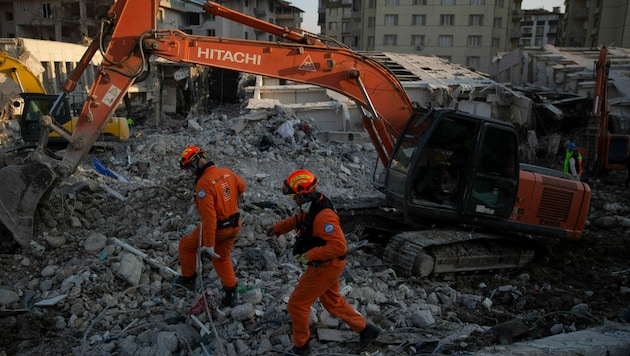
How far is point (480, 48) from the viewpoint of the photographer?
4425 centimetres

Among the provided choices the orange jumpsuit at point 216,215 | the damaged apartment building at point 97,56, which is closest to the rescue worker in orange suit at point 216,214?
the orange jumpsuit at point 216,215

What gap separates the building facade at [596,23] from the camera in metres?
37.1

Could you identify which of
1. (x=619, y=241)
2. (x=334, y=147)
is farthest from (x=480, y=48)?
(x=619, y=241)

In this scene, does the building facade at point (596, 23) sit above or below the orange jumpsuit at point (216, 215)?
above

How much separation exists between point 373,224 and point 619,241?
167 inches

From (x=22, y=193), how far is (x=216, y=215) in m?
2.76

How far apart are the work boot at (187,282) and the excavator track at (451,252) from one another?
2.41 meters

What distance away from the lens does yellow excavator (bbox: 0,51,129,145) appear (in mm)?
11469

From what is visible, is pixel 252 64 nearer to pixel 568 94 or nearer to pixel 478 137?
pixel 478 137

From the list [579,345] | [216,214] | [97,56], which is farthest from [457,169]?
[97,56]

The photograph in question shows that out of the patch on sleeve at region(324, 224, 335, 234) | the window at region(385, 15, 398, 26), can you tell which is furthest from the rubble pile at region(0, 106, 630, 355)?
the window at region(385, 15, 398, 26)

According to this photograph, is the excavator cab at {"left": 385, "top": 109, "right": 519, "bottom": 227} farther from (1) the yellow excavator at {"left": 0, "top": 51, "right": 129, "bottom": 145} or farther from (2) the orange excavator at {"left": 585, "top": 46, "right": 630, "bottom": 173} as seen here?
(2) the orange excavator at {"left": 585, "top": 46, "right": 630, "bottom": 173}

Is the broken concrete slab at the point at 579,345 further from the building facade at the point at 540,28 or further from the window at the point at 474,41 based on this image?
the building facade at the point at 540,28

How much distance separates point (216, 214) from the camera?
4.79 meters
